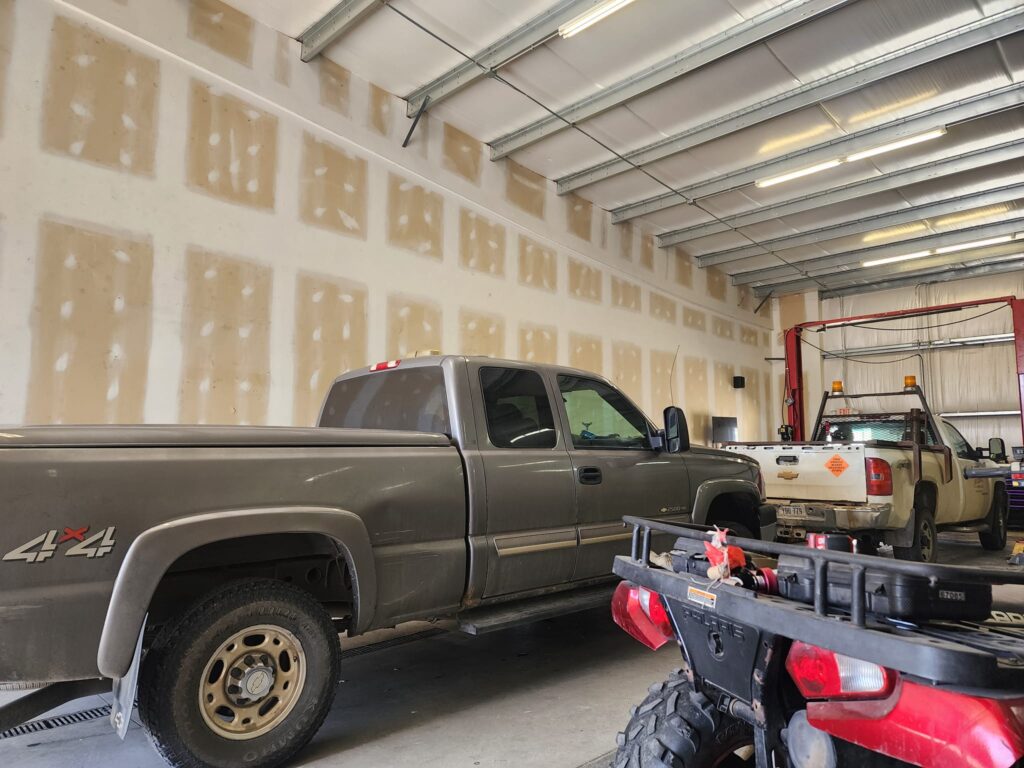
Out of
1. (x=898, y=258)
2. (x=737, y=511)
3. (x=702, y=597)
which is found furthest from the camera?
(x=898, y=258)

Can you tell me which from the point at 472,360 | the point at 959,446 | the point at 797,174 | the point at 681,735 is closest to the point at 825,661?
the point at 681,735

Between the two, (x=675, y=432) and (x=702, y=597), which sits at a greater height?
(x=675, y=432)

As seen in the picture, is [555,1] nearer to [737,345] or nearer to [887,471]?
[887,471]

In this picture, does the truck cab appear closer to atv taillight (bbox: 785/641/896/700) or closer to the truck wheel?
the truck wheel

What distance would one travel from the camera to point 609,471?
3971 mm

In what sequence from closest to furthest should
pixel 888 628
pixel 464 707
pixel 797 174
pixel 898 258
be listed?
pixel 888 628, pixel 464 707, pixel 797 174, pixel 898 258

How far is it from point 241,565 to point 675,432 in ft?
8.51

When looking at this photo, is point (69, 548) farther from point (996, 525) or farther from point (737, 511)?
point (996, 525)

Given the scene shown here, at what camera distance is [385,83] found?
24.9 ft

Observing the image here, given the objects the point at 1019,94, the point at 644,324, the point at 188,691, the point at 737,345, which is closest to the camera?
the point at 188,691

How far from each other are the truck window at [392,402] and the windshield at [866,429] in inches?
233

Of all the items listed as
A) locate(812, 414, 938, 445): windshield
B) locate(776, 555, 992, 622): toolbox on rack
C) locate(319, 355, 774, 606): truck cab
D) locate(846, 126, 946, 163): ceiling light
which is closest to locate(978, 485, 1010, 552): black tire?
locate(812, 414, 938, 445): windshield

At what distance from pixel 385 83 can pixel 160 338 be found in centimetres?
399

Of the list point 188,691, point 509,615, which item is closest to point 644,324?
point 509,615
